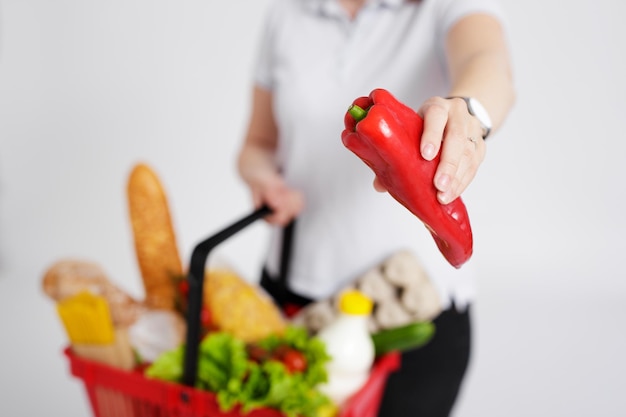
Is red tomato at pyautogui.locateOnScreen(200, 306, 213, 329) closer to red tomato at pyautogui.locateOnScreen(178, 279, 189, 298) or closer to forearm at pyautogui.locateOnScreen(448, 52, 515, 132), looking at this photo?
red tomato at pyautogui.locateOnScreen(178, 279, 189, 298)

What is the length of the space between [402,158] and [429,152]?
2 centimetres

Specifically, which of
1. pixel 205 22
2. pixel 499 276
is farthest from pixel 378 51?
pixel 205 22

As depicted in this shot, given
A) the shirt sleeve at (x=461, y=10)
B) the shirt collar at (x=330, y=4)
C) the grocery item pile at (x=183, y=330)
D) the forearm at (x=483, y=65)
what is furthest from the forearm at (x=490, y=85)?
the grocery item pile at (x=183, y=330)

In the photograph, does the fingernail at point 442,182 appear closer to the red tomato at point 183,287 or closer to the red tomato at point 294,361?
the red tomato at point 294,361

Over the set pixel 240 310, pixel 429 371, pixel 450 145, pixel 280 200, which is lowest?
pixel 429 371

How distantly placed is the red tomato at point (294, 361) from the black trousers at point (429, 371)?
0.26 metres

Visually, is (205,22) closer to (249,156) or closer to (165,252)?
(249,156)

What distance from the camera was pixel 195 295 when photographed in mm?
678

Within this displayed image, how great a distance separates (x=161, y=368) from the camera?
766 millimetres

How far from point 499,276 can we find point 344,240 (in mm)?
1092

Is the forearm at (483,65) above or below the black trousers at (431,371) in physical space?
above

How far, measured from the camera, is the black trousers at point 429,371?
0.96m

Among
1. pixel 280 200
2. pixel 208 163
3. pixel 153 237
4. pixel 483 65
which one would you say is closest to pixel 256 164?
pixel 280 200

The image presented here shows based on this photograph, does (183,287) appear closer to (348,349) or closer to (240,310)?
(240,310)
